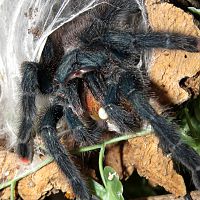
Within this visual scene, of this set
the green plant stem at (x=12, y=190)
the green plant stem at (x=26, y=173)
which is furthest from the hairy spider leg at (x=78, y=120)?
the green plant stem at (x=12, y=190)

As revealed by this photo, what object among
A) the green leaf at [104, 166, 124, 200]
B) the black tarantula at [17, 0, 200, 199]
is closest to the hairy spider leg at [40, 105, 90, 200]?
the black tarantula at [17, 0, 200, 199]

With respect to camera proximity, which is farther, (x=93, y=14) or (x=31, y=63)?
(x=93, y=14)

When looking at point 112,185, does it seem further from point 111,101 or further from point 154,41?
point 154,41

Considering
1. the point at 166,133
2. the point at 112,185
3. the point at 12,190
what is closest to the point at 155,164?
the point at 112,185

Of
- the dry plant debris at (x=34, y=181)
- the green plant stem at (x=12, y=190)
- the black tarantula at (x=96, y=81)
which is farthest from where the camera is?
the dry plant debris at (x=34, y=181)

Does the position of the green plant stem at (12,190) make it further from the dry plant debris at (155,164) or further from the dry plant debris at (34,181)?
the dry plant debris at (155,164)

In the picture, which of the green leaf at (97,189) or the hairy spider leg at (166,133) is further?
the green leaf at (97,189)

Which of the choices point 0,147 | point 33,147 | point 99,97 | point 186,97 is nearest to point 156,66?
point 186,97

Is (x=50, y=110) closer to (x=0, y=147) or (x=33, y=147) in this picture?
(x=33, y=147)
